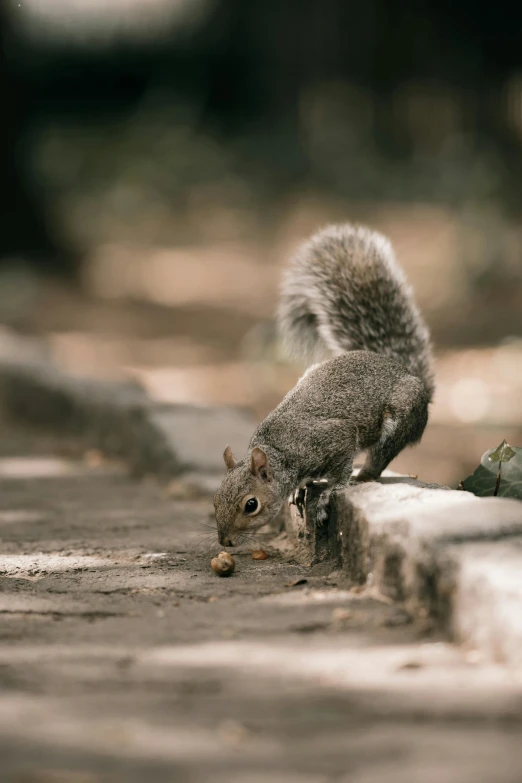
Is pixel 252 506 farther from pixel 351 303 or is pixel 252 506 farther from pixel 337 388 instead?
pixel 351 303

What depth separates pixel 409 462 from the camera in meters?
5.65

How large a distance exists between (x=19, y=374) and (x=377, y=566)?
13.0 ft

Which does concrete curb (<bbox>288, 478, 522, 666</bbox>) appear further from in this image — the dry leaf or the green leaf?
the green leaf

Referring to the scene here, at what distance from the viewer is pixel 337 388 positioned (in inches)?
145

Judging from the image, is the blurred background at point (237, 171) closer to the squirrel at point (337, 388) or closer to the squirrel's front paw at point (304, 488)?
the squirrel at point (337, 388)

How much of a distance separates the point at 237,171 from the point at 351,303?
42.6ft

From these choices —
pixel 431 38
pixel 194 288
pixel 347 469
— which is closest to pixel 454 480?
pixel 347 469

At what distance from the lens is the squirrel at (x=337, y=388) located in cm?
351

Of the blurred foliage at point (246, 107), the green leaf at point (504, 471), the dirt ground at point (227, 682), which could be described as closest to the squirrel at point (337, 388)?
the dirt ground at point (227, 682)

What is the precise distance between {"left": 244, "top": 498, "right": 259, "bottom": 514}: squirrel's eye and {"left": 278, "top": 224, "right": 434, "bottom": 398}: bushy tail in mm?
922

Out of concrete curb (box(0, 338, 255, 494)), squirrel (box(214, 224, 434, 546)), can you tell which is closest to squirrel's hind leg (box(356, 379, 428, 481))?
squirrel (box(214, 224, 434, 546))

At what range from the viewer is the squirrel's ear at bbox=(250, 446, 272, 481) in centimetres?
344

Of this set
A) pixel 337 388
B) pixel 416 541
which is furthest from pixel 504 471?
pixel 416 541

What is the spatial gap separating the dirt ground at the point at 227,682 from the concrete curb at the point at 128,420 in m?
1.28
